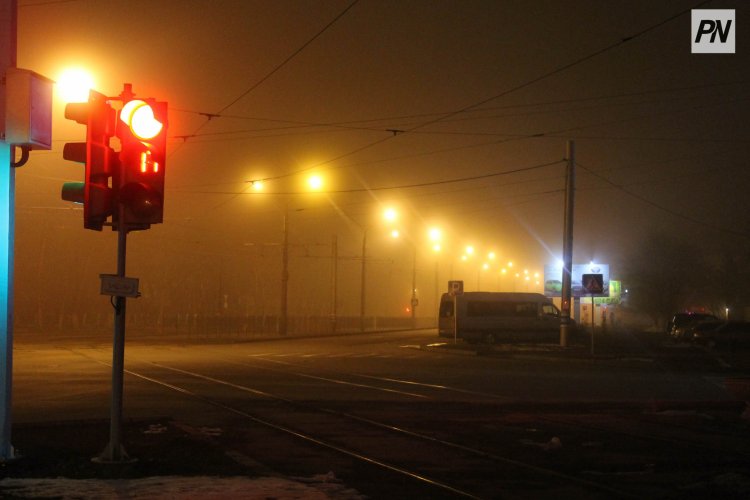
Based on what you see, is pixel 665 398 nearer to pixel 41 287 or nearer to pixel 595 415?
pixel 595 415

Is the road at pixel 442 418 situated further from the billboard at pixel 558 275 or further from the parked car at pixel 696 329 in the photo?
the billboard at pixel 558 275

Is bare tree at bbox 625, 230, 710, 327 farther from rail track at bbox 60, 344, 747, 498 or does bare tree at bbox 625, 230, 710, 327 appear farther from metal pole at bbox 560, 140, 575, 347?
rail track at bbox 60, 344, 747, 498

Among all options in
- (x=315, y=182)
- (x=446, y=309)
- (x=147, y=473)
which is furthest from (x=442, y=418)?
(x=446, y=309)

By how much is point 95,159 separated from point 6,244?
5.01 ft

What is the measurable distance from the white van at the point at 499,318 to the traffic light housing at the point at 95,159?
116 ft

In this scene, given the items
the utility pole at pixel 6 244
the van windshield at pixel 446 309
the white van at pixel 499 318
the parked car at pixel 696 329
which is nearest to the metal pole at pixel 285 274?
the van windshield at pixel 446 309

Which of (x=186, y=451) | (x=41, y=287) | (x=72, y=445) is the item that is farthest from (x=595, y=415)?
(x=41, y=287)

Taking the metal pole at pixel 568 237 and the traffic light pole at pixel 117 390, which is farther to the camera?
the metal pole at pixel 568 237

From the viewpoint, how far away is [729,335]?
142 feet

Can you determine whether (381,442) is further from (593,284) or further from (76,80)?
(593,284)

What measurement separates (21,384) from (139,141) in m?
13.5

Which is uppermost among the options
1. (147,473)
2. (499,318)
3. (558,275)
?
(558,275)

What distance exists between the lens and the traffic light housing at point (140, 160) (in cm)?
895

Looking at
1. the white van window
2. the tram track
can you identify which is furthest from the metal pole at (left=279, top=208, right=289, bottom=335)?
the tram track
